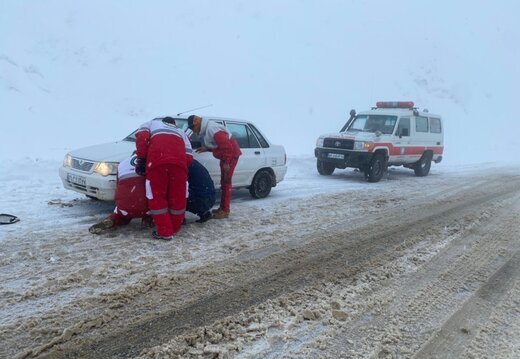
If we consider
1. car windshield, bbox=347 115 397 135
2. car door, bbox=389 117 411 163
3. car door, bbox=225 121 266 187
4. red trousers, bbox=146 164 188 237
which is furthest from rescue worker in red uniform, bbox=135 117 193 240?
car door, bbox=389 117 411 163

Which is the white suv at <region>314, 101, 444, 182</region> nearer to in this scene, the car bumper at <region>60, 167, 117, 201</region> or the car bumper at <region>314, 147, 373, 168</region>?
the car bumper at <region>314, 147, 373, 168</region>

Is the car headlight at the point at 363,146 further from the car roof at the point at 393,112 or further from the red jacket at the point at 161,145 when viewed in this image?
the red jacket at the point at 161,145

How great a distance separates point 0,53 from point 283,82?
42.8 feet

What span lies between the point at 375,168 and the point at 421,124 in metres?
2.75

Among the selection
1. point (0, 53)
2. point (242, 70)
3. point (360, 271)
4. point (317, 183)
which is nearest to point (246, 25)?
point (242, 70)

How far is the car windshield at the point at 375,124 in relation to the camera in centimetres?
1183

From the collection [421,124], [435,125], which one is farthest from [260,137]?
[435,125]

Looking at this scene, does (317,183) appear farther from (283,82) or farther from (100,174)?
(283,82)

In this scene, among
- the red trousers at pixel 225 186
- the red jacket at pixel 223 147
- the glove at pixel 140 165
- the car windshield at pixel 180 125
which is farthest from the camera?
the car windshield at pixel 180 125

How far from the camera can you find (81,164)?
6.09 m

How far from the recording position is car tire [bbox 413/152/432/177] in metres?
13.0

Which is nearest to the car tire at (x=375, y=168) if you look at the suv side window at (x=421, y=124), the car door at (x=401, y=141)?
the car door at (x=401, y=141)

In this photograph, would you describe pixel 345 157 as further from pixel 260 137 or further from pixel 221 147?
pixel 221 147

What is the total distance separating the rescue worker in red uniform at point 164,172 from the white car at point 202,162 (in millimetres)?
838
